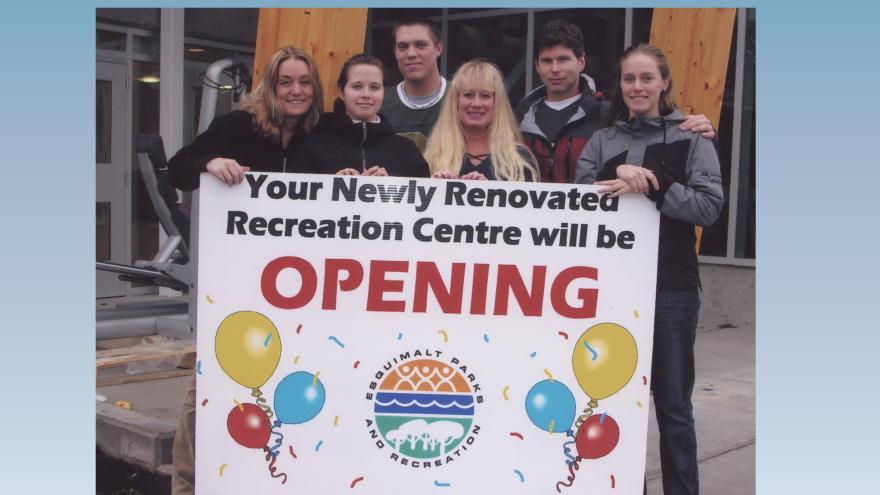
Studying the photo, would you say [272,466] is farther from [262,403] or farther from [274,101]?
[274,101]

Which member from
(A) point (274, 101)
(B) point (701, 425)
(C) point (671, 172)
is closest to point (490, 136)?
(C) point (671, 172)

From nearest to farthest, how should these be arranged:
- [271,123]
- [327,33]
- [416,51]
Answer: [271,123]
[416,51]
[327,33]

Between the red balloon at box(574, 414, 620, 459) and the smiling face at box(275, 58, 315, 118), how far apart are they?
1680 millimetres

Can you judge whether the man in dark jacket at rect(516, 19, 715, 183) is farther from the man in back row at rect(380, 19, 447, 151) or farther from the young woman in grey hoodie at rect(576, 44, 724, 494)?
the man in back row at rect(380, 19, 447, 151)

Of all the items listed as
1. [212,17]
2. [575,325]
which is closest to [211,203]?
[575,325]

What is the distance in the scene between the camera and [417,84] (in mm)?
4348

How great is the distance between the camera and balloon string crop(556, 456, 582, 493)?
357 cm

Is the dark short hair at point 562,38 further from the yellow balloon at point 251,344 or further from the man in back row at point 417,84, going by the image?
the yellow balloon at point 251,344

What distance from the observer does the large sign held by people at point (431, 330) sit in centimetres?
352

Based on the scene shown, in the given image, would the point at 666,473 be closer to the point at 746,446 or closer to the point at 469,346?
the point at 469,346

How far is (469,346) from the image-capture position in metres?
3.54

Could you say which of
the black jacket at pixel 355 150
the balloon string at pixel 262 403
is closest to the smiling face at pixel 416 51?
the black jacket at pixel 355 150

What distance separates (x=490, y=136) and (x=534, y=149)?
0.98ft

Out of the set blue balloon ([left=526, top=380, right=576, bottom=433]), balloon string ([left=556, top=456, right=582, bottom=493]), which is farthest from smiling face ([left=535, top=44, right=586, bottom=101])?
balloon string ([left=556, top=456, right=582, bottom=493])
